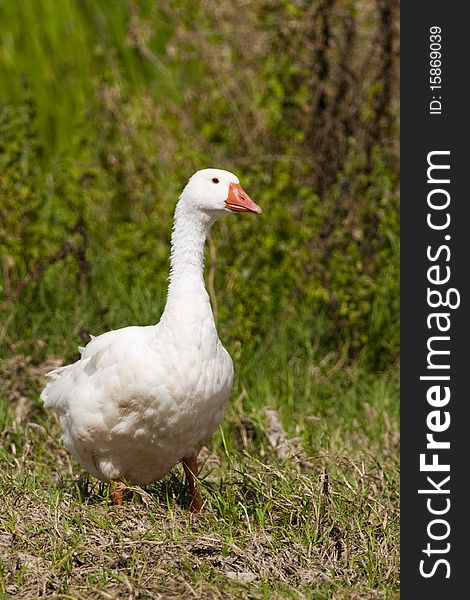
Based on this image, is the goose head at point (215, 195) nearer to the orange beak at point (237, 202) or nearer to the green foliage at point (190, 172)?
the orange beak at point (237, 202)

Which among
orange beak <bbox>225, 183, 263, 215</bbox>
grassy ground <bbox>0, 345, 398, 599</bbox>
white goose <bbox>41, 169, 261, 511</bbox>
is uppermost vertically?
orange beak <bbox>225, 183, 263, 215</bbox>

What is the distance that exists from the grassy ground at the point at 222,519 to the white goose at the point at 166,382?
0.64 ft

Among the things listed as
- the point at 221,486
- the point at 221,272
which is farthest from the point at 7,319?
the point at 221,486

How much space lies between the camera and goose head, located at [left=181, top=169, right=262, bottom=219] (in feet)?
16.2

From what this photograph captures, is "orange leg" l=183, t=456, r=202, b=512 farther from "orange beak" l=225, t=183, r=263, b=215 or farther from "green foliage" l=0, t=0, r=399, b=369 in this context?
"green foliage" l=0, t=0, r=399, b=369

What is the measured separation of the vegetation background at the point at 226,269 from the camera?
14.4ft

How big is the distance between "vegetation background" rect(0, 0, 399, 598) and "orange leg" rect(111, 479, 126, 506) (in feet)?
0.24

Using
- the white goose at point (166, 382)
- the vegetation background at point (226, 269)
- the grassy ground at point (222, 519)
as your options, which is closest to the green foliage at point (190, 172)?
the vegetation background at point (226, 269)

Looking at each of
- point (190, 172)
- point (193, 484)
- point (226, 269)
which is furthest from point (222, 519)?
point (190, 172)

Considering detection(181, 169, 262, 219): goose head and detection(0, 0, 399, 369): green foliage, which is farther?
detection(0, 0, 399, 369): green foliage

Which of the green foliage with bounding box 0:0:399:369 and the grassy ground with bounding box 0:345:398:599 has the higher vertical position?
the green foliage with bounding box 0:0:399:369

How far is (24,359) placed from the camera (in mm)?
6395

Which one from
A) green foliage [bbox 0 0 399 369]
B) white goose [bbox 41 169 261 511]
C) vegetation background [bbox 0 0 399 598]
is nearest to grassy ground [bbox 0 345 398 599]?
vegetation background [bbox 0 0 399 598]

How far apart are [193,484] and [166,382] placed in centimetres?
63
